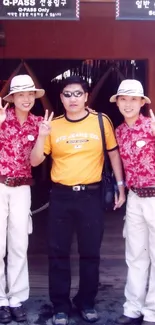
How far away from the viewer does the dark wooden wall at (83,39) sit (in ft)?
23.8

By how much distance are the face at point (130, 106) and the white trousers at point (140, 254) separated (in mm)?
527

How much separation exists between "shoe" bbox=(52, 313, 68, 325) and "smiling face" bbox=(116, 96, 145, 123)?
1.45m

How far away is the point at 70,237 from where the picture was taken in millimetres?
3949

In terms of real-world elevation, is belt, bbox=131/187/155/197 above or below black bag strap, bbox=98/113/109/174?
below

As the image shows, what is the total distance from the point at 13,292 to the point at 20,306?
0.42ft

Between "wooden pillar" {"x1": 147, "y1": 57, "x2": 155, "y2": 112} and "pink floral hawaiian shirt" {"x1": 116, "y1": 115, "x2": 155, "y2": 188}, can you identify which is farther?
"wooden pillar" {"x1": 147, "y1": 57, "x2": 155, "y2": 112}

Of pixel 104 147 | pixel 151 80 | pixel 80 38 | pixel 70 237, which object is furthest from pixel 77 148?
pixel 80 38

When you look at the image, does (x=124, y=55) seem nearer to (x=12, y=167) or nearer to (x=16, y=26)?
(x=16, y=26)

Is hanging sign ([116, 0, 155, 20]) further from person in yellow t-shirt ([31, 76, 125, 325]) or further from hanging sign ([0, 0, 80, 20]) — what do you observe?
person in yellow t-shirt ([31, 76, 125, 325])

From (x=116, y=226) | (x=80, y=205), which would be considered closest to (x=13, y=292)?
(x=80, y=205)

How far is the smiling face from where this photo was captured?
375cm

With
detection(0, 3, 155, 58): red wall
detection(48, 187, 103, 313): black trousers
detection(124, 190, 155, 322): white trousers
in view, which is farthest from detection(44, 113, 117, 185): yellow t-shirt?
detection(0, 3, 155, 58): red wall

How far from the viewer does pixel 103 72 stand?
8.62 meters

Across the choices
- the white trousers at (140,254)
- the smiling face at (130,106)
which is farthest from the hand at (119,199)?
the smiling face at (130,106)
